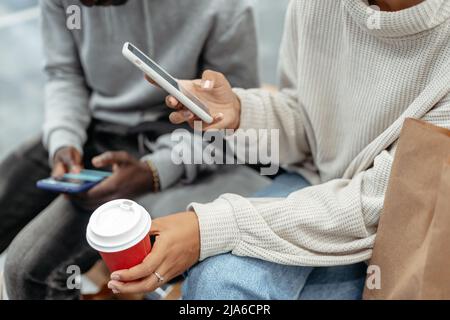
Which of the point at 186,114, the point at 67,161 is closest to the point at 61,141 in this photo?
the point at 67,161

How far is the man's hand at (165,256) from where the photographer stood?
609 millimetres

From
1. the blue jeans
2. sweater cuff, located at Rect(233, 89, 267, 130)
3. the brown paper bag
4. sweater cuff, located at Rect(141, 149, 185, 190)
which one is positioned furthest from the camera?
sweater cuff, located at Rect(141, 149, 185, 190)

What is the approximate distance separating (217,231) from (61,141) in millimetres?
529

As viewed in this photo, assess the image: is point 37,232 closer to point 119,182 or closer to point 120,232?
point 119,182

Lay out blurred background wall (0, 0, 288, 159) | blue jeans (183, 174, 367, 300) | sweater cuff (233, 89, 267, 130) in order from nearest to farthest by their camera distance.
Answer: blue jeans (183, 174, 367, 300)
sweater cuff (233, 89, 267, 130)
blurred background wall (0, 0, 288, 159)

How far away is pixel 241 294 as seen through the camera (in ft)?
2.19

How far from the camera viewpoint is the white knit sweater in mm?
638

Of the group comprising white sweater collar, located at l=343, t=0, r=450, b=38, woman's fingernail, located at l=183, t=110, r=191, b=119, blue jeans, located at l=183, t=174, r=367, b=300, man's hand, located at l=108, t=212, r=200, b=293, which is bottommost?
blue jeans, located at l=183, t=174, r=367, b=300

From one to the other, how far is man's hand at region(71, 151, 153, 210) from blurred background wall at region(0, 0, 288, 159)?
3.20ft

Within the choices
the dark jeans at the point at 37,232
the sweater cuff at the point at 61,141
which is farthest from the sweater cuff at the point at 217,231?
the sweater cuff at the point at 61,141

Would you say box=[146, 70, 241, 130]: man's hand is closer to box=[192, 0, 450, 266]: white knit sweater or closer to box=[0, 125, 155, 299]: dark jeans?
box=[192, 0, 450, 266]: white knit sweater

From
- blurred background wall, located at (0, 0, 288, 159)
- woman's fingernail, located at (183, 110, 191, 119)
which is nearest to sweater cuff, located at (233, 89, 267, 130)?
woman's fingernail, located at (183, 110, 191, 119)

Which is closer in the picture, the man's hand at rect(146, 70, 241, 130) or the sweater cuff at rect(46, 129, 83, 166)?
the man's hand at rect(146, 70, 241, 130)

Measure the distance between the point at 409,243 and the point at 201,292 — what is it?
0.31 meters
